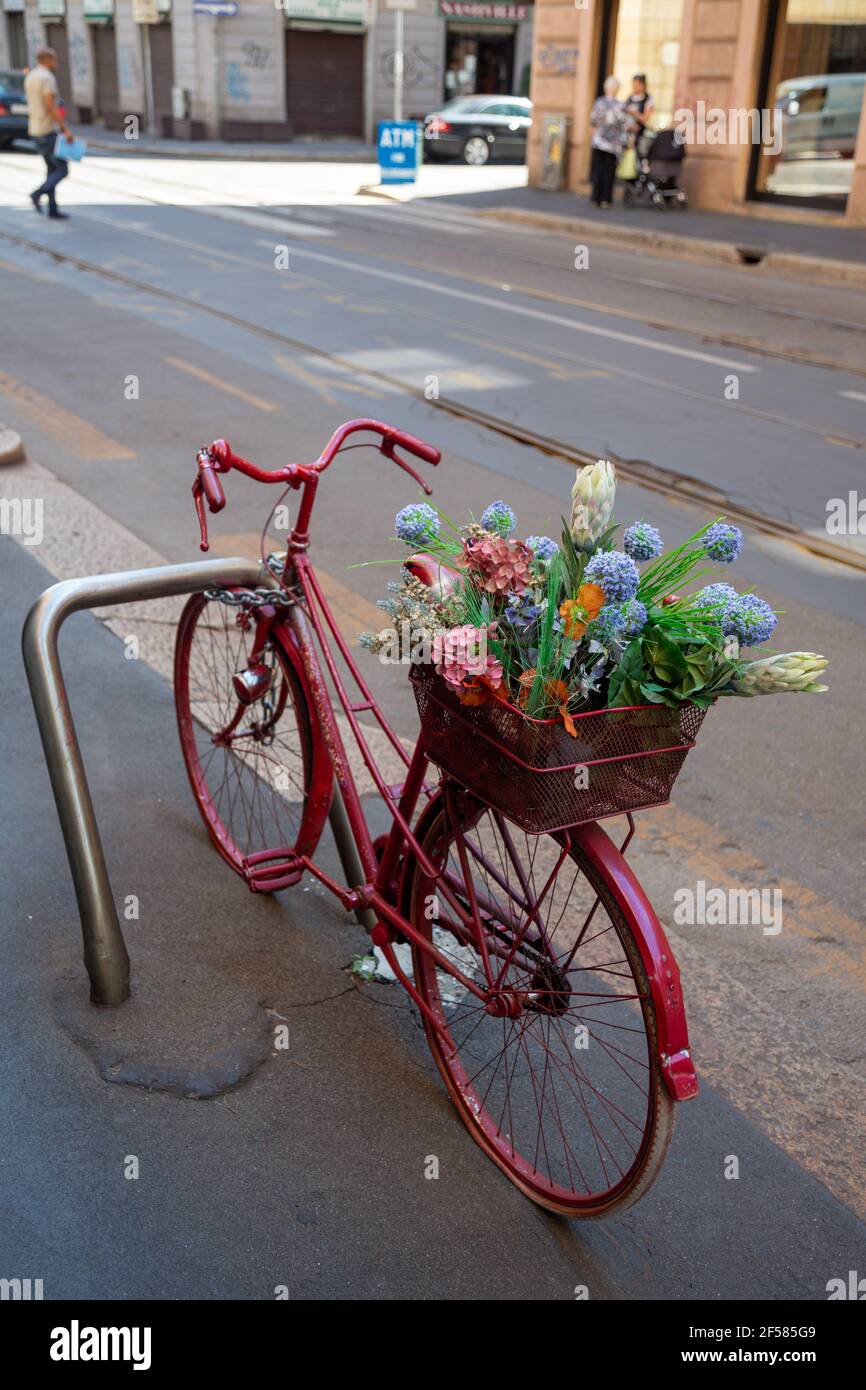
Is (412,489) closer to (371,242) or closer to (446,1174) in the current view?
(446,1174)

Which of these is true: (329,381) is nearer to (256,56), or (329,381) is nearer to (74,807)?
(74,807)

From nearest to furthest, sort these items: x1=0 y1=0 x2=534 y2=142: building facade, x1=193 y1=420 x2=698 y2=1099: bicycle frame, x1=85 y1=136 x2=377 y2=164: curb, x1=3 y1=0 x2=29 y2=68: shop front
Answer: x1=193 y1=420 x2=698 y2=1099: bicycle frame < x1=85 y1=136 x2=377 y2=164: curb < x1=0 y1=0 x2=534 y2=142: building facade < x1=3 y1=0 x2=29 y2=68: shop front

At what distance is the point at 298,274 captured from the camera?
14.5 metres

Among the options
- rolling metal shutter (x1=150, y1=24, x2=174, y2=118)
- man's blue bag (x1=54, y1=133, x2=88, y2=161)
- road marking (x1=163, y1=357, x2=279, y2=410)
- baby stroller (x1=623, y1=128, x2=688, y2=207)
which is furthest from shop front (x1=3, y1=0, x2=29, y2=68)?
road marking (x1=163, y1=357, x2=279, y2=410)

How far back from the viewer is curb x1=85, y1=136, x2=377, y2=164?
108ft

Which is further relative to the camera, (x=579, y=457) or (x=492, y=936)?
(x=579, y=457)

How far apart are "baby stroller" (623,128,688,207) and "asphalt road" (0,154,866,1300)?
1283 centimetres

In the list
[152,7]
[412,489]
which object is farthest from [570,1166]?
[152,7]

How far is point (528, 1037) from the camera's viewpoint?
3094 millimetres

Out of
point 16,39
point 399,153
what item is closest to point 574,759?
point 399,153

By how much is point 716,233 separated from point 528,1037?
18.2m

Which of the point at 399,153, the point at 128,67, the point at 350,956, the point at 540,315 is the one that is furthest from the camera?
the point at 128,67

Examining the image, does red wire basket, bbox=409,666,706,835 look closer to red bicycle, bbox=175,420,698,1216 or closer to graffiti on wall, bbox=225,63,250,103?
red bicycle, bbox=175,420,698,1216

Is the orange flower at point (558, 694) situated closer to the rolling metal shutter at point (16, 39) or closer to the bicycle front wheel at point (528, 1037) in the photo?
the bicycle front wheel at point (528, 1037)
